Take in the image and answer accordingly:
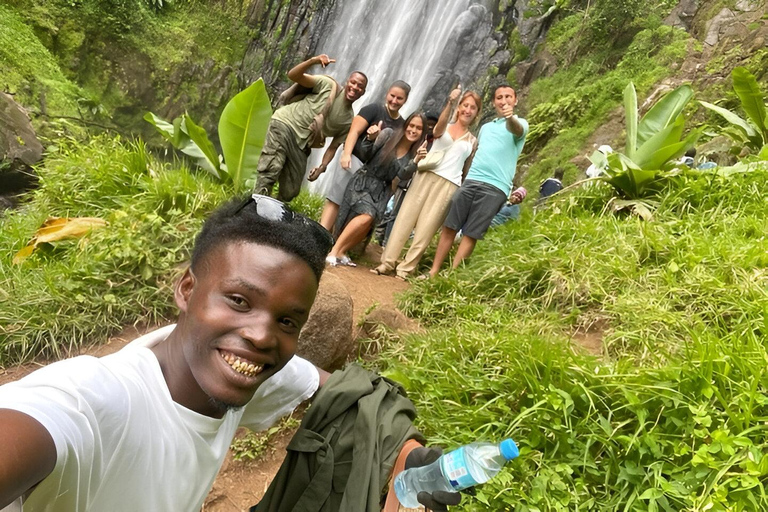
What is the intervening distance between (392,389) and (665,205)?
141 inches

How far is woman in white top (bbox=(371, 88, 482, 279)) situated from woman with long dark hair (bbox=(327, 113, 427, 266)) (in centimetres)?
19

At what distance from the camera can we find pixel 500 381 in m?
2.55

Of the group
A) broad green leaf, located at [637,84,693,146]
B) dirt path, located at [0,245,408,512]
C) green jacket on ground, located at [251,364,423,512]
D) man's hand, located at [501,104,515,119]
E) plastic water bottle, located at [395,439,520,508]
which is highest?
broad green leaf, located at [637,84,693,146]

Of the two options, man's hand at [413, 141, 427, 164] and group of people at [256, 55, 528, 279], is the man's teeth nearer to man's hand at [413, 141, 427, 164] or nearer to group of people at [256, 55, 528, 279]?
group of people at [256, 55, 528, 279]

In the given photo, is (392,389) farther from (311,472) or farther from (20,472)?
(20,472)

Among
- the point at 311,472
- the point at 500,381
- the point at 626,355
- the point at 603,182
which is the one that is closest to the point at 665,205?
the point at 603,182

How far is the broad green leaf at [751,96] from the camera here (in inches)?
199

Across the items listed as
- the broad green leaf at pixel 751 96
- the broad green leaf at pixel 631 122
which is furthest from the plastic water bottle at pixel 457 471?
the broad green leaf at pixel 751 96

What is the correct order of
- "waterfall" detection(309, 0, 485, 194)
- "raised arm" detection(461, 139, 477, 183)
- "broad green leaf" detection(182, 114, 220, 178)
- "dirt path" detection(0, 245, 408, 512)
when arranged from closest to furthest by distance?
"dirt path" detection(0, 245, 408, 512)
"broad green leaf" detection(182, 114, 220, 178)
"raised arm" detection(461, 139, 477, 183)
"waterfall" detection(309, 0, 485, 194)

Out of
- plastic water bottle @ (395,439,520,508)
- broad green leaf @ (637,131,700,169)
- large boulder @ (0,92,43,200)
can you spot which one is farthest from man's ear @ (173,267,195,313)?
large boulder @ (0,92,43,200)

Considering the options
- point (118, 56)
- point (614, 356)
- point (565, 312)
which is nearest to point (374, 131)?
point (565, 312)

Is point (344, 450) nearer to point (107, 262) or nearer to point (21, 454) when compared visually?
point (21, 454)

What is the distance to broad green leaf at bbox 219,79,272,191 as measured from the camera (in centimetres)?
428

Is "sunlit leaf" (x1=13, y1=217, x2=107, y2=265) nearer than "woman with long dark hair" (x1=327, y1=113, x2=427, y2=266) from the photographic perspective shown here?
Yes
